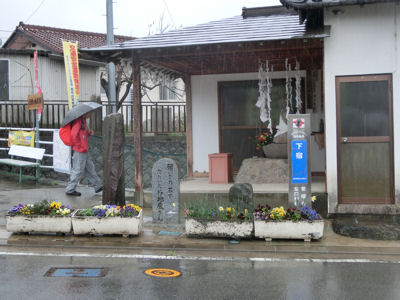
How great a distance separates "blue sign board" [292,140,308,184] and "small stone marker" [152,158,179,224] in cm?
215

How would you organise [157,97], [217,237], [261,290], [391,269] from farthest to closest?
1. [157,97]
2. [217,237]
3. [391,269]
4. [261,290]

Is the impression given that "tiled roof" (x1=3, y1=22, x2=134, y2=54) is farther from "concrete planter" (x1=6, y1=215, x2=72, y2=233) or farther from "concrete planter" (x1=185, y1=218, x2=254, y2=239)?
"concrete planter" (x1=185, y1=218, x2=254, y2=239)

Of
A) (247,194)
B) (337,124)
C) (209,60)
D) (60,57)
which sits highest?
(60,57)

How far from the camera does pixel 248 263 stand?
6602 mm

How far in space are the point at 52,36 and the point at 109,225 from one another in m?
19.1

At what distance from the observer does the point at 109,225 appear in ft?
25.8

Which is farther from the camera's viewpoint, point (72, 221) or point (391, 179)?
point (391, 179)

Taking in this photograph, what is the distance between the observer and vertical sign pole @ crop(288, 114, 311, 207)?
27.5 feet

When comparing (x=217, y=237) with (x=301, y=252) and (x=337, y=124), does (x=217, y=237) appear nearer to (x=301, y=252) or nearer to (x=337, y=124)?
(x=301, y=252)

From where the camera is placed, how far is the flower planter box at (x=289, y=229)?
7.57 metres

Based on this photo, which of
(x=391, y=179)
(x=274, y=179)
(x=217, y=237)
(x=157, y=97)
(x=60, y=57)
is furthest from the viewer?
(x=157, y=97)

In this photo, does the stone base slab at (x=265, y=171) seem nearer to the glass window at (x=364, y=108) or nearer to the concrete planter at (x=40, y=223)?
the glass window at (x=364, y=108)

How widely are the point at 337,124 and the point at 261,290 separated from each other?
4.75 metres

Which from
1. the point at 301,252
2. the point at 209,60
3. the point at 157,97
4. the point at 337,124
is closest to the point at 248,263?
the point at 301,252
